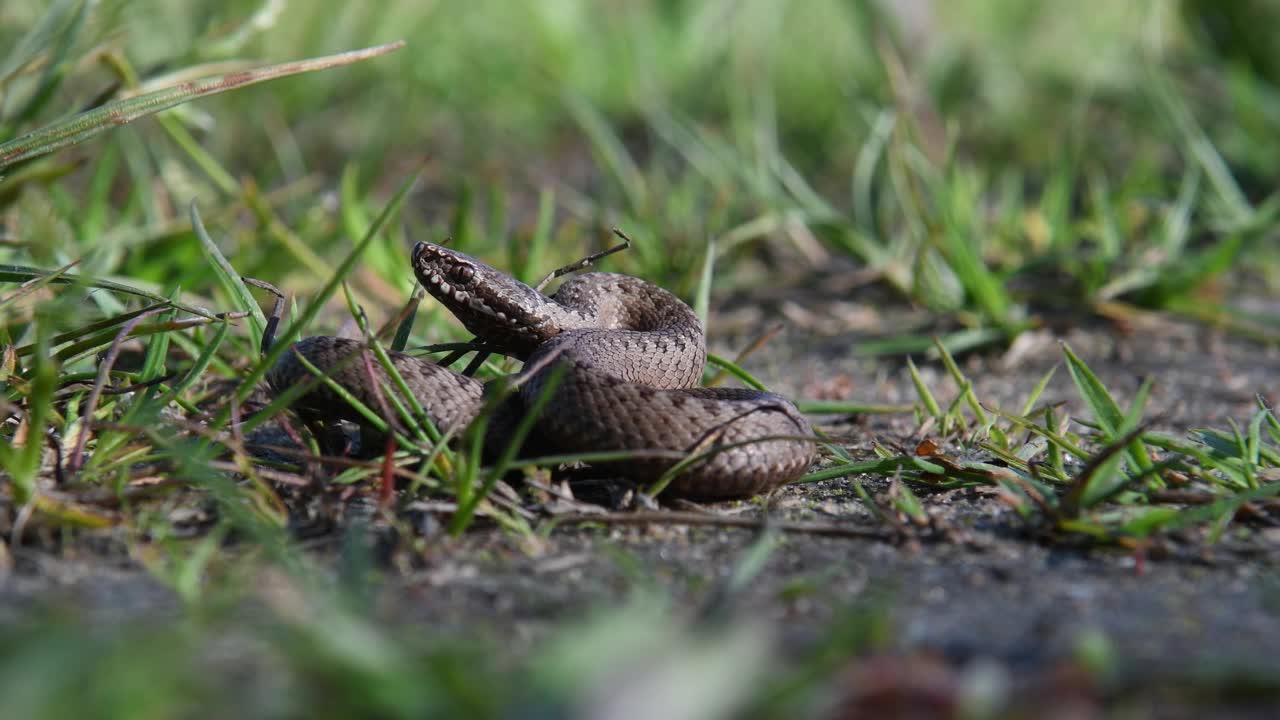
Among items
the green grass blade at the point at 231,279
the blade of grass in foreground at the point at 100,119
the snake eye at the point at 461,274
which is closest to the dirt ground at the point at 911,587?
the green grass blade at the point at 231,279

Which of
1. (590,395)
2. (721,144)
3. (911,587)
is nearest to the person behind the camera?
(911,587)

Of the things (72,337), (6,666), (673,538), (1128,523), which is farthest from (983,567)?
(72,337)

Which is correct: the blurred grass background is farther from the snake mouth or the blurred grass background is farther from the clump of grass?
the clump of grass

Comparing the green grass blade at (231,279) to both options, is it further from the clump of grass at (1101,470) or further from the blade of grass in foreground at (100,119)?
the clump of grass at (1101,470)

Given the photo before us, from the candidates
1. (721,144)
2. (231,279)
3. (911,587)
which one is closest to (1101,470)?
(911,587)

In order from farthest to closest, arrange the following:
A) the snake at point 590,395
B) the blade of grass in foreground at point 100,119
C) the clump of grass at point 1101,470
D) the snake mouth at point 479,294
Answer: the snake mouth at point 479,294 < the blade of grass in foreground at point 100,119 < the snake at point 590,395 < the clump of grass at point 1101,470

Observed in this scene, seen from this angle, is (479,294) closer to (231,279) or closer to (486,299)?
(486,299)

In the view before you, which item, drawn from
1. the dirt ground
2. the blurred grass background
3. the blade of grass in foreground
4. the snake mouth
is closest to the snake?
the snake mouth
